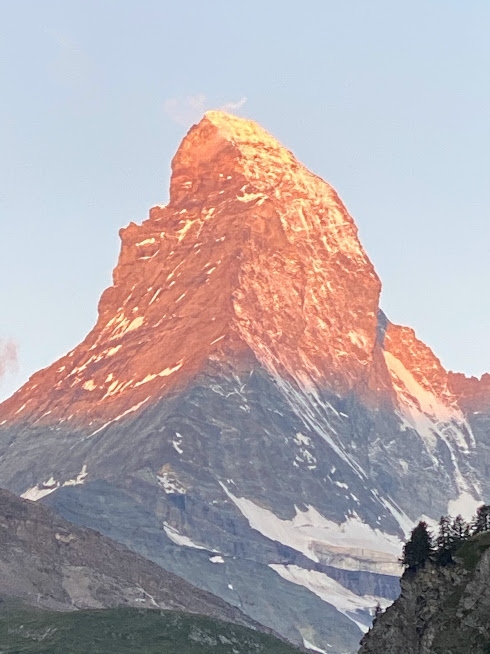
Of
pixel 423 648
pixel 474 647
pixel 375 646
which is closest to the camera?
pixel 474 647

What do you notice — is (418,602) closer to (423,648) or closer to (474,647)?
(423,648)

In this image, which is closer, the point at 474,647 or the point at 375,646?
the point at 474,647

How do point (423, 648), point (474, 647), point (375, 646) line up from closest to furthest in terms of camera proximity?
point (474, 647) < point (423, 648) < point (375, 646)

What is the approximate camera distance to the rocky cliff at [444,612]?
176m

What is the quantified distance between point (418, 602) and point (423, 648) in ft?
27.1

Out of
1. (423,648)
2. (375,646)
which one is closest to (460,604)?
(423,648)

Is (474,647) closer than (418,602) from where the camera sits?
Yes

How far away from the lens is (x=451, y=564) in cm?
19138

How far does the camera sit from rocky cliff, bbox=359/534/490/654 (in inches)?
6919

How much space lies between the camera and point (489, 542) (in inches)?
7426

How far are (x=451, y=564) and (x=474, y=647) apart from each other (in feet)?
67.6

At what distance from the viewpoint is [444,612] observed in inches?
7239

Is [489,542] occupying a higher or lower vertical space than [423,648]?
higher

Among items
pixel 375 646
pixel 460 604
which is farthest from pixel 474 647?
pixel 375 646
